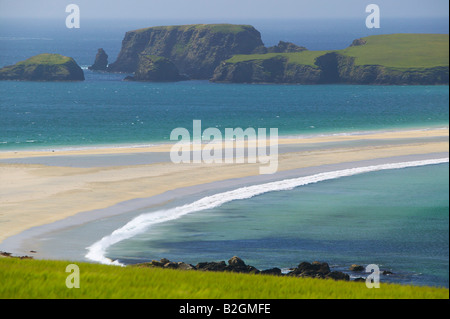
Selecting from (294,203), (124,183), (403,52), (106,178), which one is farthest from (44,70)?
(294,203)

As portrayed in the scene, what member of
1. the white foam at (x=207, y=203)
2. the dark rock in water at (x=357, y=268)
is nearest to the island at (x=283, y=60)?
the white foam at (x=207, y=203)

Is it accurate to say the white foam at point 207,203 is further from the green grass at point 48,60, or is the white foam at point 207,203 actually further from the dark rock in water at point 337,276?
the green grass at point 48,60

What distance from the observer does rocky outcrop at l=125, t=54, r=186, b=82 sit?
150 m

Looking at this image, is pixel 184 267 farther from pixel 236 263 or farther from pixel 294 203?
pixel 294 203

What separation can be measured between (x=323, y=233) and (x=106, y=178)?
15.3 m

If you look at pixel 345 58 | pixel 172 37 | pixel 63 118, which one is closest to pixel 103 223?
pixel 63 118

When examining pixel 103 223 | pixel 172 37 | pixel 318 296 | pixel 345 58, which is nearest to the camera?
pixel 318 296

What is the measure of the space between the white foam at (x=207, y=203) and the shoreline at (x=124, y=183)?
610mm

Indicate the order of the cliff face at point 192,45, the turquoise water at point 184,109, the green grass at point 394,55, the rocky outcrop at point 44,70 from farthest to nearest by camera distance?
the cliff face at point 192,45 → the rocky outcrop at point 44,70 → the green grass at point 394,55 → the turquoise water at point 184,109

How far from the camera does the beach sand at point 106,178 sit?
27400mm

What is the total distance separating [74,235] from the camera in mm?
23234

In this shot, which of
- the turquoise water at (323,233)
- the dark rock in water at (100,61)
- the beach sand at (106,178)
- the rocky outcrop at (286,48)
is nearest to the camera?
the turquoise water at (323,233)
